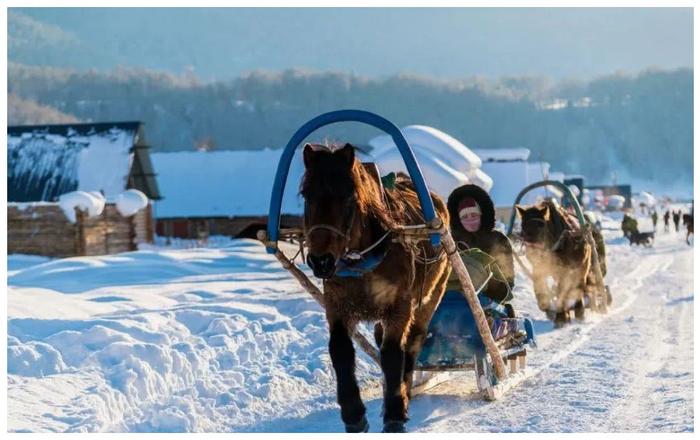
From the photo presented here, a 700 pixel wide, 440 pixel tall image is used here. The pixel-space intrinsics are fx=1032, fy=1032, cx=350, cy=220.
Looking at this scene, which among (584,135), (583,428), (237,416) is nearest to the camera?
(583,428)

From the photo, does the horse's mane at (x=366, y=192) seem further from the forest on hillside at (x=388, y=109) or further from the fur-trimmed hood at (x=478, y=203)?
the forest on hillside at (x=388, y=109)

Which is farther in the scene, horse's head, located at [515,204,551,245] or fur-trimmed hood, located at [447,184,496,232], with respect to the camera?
horse's head, located at [515,204,551,245]

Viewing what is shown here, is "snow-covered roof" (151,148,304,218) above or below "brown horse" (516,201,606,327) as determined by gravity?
above

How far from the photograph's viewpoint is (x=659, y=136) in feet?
560

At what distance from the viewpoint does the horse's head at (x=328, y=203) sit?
655 centimetres

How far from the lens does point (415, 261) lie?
25.0 ft

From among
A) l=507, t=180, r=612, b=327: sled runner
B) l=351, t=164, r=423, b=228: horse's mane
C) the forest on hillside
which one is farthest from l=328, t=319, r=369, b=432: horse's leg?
the forest on hillside

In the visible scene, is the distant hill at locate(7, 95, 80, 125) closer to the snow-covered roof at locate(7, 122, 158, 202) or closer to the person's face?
the snow-covered roof at locate(7, 122, 158, 202)

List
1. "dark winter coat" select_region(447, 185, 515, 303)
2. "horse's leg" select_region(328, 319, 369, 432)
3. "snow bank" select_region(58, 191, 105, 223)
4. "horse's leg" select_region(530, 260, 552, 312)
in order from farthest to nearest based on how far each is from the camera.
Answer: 1. "snow bank" select_region(58, 191, 105, 223)
2. "horse's leg" select_region(530, 260, 552, 312)
3. "dark winter coat" select_region(447, 185, 515, 303)
4. "horse's leg" select_region(328, 319, 369, 432)

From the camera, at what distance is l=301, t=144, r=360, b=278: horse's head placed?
21.5 ft

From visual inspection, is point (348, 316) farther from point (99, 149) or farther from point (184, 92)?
point (184, 92)

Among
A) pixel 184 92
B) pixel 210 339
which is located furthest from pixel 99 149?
pixel 184 92

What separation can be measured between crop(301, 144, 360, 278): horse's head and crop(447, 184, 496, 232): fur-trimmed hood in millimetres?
3982

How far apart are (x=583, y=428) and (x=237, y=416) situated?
8.89 ft
